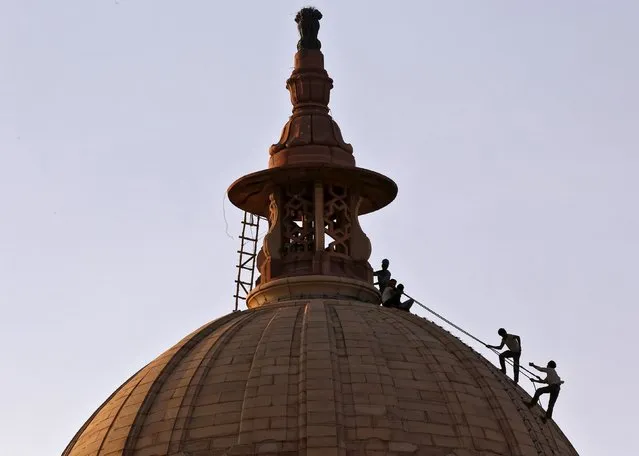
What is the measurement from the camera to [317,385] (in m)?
54.0

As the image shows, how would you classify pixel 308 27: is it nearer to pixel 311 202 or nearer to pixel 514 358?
pixel 311 202

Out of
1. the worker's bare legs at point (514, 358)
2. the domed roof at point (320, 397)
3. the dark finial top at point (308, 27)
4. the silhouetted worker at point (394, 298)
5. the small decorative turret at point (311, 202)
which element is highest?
the dark finial top at point (308, 27)

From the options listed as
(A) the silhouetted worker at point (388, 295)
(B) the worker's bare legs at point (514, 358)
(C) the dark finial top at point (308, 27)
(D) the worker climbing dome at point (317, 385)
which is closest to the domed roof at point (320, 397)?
(D) the worker climbing dome at point (317, 385)

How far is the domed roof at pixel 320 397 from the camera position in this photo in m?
53.1

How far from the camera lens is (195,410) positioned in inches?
2146

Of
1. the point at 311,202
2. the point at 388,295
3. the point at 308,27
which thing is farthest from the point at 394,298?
the point at 308,27

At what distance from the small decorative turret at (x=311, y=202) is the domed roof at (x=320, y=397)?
3.05 m

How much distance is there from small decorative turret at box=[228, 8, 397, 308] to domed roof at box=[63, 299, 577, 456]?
3.05 m

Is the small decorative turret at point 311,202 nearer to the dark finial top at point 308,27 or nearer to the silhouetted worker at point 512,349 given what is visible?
the dark finial top at point 308,27

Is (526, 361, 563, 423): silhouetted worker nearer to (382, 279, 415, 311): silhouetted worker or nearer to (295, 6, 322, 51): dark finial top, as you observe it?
(382, 279, 415, 311): silhouetted worker

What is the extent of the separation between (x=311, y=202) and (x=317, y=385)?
35.8 ft

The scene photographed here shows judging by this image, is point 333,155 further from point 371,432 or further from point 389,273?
point 371,432

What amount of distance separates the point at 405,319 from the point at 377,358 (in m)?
3.81

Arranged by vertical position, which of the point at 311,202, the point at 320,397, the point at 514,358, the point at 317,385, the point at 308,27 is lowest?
the point at 320,397
